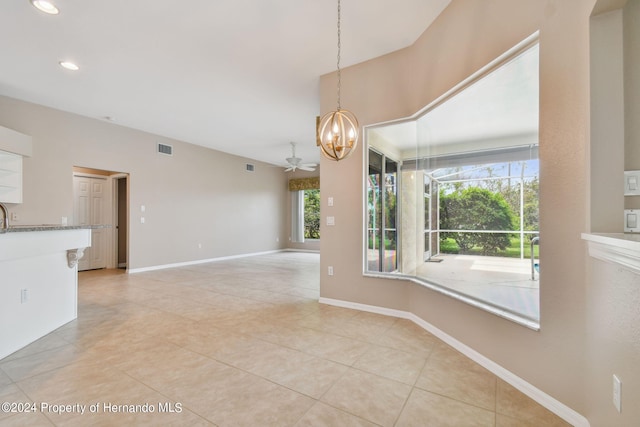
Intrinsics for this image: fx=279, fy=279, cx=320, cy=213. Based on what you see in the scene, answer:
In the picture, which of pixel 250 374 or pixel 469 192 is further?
pixel 469 192

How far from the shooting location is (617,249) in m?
1.18

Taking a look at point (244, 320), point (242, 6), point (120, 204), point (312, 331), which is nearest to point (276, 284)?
point (244, 320)

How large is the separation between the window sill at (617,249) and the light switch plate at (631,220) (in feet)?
0.56

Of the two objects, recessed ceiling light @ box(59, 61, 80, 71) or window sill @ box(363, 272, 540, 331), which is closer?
window sill @ box(363, 272, 540, 331)

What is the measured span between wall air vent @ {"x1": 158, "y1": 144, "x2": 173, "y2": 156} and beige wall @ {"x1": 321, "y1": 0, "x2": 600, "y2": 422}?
5792 millimetres

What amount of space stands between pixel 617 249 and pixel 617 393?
0.67 m

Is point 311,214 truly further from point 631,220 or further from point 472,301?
point 631,220

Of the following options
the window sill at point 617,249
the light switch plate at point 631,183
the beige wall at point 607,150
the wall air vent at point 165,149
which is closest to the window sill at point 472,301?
the beige wall at point 607,150

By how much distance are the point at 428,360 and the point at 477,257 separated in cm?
116

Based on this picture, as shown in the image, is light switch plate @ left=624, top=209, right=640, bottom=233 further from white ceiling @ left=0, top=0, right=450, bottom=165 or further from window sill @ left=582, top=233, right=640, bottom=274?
white ceiling @ left=0, top=0, right=450, bottom=165

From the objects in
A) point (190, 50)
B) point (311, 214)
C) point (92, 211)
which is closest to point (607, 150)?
point (190, 50)

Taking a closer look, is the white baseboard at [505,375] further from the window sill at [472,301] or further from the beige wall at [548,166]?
the window sill at [472,301]

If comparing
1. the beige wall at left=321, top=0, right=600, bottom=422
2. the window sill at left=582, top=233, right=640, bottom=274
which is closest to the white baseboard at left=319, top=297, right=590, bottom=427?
the beige wall at left=321, top=0, right=600, bottom=422

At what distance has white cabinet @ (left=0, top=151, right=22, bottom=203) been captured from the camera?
13.3ft
